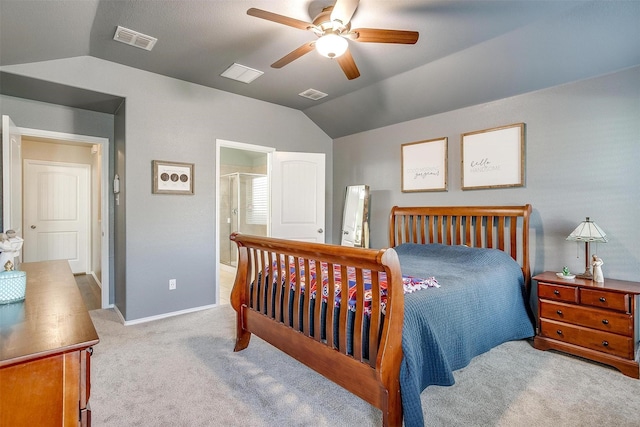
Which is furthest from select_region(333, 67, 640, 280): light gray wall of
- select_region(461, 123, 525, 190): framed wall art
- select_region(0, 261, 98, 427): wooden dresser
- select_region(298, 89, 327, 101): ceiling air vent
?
select_region(0, 261, 98, 427): wooden dresser

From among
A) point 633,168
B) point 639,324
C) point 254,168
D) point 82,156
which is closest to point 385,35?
point 633,168

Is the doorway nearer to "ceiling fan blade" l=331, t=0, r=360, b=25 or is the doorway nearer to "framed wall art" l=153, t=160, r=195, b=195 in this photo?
"framed wall art" l=153, t=160, r=195, b=195

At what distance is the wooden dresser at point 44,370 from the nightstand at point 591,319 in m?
3.14

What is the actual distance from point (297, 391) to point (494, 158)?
2940mm

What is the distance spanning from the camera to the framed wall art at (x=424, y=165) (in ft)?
12.7

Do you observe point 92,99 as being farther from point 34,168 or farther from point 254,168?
point 254,168

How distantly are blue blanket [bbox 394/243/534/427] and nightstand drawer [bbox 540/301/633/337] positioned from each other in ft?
0.70

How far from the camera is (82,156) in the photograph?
18.4ft

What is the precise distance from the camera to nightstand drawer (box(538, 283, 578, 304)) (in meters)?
2.58

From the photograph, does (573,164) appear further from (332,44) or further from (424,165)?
(332,44)

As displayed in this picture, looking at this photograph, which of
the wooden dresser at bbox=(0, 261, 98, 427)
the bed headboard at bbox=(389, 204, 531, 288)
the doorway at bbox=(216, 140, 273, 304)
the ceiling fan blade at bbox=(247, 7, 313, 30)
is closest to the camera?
the wooden dresser at bbox=(0, 261, 98, 427)

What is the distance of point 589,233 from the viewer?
8.46ft

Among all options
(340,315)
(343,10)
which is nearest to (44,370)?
(340,315)

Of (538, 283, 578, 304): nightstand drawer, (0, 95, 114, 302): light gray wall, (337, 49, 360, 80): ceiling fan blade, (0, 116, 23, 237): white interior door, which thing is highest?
(337, 49, 360, 80): ceiling fan blade
